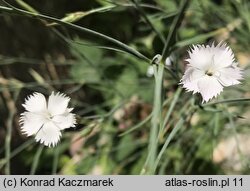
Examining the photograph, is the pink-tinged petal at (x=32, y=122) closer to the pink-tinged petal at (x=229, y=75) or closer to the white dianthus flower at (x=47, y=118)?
the white dianthus flower at (x=47, y=118)

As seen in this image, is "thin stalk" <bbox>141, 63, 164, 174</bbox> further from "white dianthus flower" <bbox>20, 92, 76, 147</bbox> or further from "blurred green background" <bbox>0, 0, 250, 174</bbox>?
"blurred green background" <bbox>0, 0, 250, 174</bbox>

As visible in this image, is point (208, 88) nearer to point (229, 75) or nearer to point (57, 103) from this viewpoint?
point (229, 75)

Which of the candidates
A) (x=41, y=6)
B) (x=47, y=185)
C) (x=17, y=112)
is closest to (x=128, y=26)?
(x=41, y=6)

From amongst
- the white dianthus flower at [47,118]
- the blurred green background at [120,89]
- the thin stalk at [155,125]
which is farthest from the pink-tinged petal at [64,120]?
the blurred green background at [120,89]

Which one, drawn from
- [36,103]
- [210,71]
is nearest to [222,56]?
[210,71]

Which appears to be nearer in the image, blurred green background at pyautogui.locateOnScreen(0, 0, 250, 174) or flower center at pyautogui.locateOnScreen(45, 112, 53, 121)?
flower center at pyautogui.locateOnScreen(45, 112, 53, 121)

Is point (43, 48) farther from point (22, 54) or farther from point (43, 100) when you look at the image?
point (43, 100)

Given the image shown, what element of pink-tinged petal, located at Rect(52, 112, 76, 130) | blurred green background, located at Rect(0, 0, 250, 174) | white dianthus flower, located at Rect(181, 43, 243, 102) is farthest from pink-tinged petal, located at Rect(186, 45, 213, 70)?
blurred green background, located at Rect(0, 0, 250, 174)
